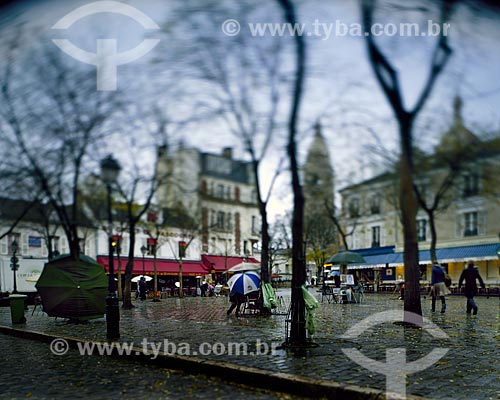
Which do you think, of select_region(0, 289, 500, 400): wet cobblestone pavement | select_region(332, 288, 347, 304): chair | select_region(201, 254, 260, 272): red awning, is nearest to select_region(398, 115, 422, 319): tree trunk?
select_region(201, 254, 260, 272): red awning

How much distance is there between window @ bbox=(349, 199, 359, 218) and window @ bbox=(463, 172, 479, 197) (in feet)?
1.77

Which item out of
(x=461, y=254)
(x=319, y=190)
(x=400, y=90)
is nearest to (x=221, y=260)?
(x=319, y=190)

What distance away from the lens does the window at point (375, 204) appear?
1.60 meters

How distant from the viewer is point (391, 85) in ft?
4.29

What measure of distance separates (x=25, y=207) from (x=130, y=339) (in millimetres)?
7255

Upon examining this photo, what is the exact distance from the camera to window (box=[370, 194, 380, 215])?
5.25 ft

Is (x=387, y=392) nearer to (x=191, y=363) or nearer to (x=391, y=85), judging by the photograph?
(x=191, y=363)

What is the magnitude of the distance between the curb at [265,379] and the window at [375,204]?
10.1ft

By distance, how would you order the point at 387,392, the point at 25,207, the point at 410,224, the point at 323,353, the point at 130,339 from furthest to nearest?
the point at 130,339 → the point at 323,353 → the point at 387,392 → the point at 25,207 → the point at 410,224

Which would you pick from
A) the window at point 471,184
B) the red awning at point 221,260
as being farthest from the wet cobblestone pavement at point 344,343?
the window at point 471,184

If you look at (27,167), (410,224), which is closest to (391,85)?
(410,224)

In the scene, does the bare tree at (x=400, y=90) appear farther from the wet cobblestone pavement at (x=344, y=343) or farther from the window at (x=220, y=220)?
the wet cobblestone pavement at (x=344, y=343)

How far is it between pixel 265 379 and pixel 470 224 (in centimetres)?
445

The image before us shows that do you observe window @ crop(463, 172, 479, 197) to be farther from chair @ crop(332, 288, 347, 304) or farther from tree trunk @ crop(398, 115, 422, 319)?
chair @ crop(332, 288, 347, 304)
